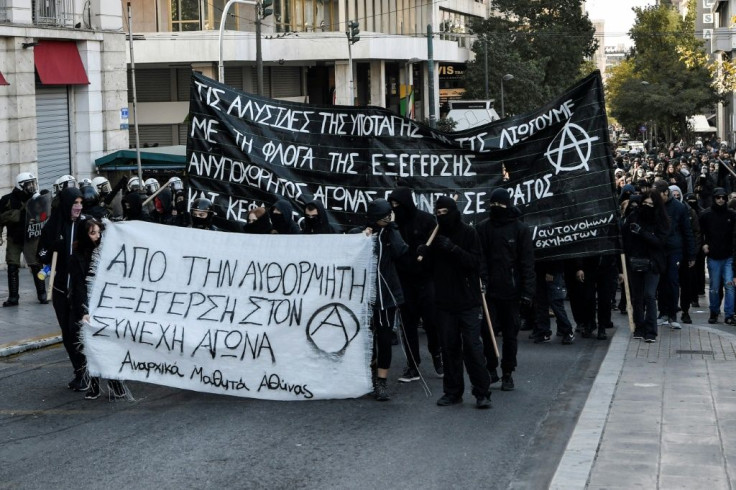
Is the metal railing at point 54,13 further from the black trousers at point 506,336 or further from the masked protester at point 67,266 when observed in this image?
the black trousers at point 506,336

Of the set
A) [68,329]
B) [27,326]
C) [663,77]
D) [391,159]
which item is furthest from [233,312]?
[663,77]

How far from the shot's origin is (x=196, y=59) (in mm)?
52375

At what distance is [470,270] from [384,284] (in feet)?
2.68

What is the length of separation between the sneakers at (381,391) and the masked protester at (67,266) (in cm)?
270

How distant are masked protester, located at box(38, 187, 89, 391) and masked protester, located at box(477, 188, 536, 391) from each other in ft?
12.0

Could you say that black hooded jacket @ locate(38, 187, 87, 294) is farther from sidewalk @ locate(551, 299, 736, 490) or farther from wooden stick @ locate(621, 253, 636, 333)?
wooden stick @ locate(621, 253, 636, 333)

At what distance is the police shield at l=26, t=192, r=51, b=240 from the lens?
53.7 ft

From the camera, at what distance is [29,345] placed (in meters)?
13.2

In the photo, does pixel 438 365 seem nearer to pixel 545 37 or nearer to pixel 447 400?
pixel 447 400

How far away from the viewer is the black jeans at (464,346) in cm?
945

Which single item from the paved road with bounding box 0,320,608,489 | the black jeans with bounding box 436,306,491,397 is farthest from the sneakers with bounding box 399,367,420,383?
the black jeans with bounding box 436,306,491,397

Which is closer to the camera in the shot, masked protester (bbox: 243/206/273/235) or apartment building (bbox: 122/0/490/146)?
masked protester (bbox: 243/206/273/235)

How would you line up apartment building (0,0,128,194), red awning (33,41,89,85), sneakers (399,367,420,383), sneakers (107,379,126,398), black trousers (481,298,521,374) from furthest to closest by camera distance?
1. red awning (33,41,89,85)
2. apartment building (0,0,128,194)
3. sneakers (399,367,420,383)
4. black trousers (481,298,521,374)
5. sneakers (107,379,126,398)

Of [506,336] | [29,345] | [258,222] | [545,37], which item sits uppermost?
[545,37]
